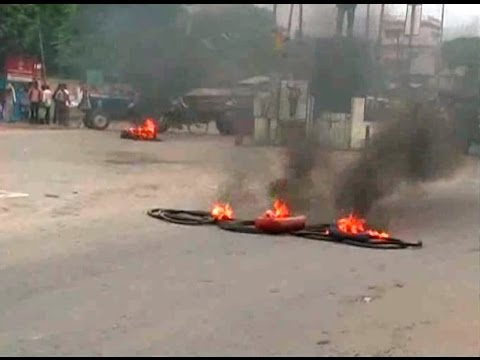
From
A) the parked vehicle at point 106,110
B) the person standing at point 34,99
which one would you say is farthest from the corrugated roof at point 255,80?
the person standing at point 34,99

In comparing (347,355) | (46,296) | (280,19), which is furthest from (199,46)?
(347,355)

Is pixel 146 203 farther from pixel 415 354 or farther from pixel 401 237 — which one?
pixel 415 354

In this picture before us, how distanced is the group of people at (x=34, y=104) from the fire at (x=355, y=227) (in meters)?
8.34

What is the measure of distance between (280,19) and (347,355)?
321cm

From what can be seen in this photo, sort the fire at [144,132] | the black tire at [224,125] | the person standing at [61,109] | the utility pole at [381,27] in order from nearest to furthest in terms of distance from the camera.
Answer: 1. the utility pole at [381,27]
2. the black tire at [224,125]
3. the fire at [144,132]
4. the person standing at [61,109]

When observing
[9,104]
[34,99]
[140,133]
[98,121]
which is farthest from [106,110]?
[9,104]

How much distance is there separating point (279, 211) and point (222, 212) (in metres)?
0.56

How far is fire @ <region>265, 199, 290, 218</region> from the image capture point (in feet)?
24.8

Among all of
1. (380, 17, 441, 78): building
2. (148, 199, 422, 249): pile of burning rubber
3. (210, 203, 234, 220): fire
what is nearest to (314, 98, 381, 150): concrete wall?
(380, 17, 441, 78): building

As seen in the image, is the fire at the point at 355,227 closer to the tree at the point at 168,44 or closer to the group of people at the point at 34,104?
the tree at the point at 168,44

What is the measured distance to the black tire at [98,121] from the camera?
15073mm

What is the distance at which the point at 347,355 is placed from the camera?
399 cm

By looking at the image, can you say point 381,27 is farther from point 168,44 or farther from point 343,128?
point 168,44

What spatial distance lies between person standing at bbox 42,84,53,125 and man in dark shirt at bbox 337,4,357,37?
7474 mm
